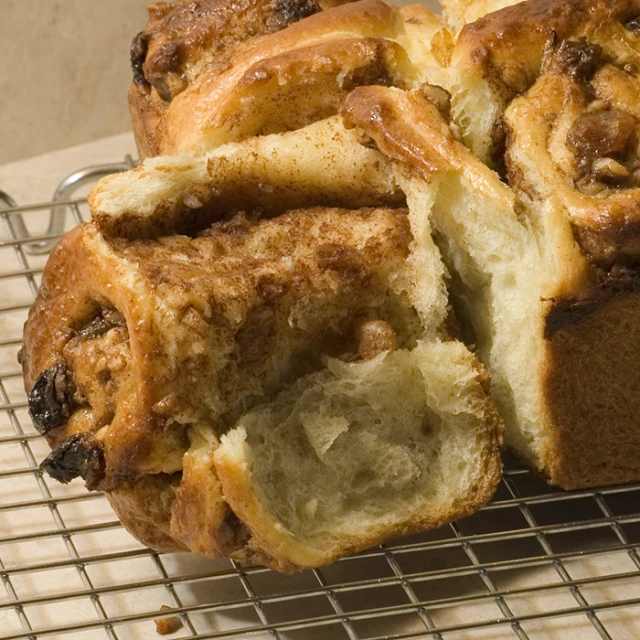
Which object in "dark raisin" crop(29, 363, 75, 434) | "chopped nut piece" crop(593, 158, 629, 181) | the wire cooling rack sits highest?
"chopped nut piece" crop(593, 158, 629, 181)

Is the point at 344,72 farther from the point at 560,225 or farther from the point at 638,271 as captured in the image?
the point at 638,271

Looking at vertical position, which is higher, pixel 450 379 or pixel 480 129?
pixel 480 129

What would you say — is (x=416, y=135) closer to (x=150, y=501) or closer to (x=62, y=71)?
(x=150, y=501)

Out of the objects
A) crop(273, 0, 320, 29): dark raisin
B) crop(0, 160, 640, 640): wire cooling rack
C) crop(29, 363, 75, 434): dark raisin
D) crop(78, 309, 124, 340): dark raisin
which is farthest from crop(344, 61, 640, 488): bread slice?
crop(29, 363, 75, 434): dark raisin

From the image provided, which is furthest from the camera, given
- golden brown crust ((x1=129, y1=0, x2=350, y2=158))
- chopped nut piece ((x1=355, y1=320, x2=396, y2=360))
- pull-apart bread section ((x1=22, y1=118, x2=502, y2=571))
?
golden brown crust ((x1=129, y1=0, x2=350, y2=158))


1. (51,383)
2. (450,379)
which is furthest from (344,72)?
(51,383)

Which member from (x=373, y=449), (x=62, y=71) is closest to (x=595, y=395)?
(x=373, y=449)

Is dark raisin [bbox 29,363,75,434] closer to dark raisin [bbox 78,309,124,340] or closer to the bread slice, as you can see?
dark raisin [bbox 78,309,124,340]
